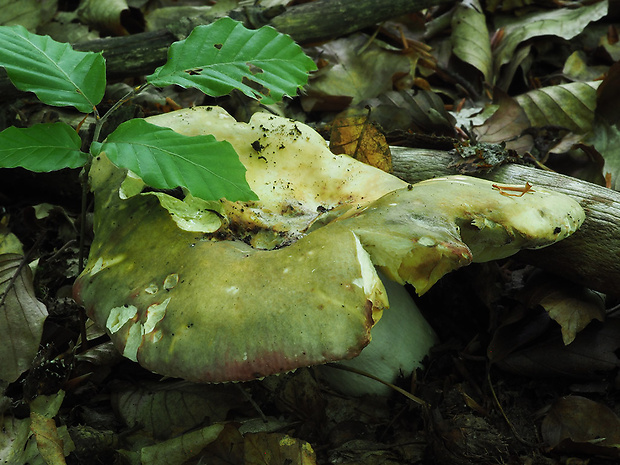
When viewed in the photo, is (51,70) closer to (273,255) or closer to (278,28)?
(273,255)

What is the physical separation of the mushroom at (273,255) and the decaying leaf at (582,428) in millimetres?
629

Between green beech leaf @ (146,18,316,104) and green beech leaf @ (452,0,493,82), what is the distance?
1.81 m

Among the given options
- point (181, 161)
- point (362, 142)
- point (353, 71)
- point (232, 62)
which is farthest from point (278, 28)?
point (181, 161)

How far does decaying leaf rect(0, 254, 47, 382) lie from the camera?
1.82 m

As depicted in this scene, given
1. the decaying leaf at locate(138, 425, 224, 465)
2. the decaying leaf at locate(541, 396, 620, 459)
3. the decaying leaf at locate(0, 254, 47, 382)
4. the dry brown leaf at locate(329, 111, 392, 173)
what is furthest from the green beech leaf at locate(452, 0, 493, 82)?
the decaying leaf at locate(0, 254, 47, 382)

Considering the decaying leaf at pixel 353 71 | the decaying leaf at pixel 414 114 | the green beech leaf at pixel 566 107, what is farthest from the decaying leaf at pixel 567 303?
the decaying leaf at pixel 353 71

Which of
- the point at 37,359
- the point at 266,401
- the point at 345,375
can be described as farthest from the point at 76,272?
the point at 345,375

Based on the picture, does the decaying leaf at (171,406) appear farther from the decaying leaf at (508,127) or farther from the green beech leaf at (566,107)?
the green beech leaf at (566,107)

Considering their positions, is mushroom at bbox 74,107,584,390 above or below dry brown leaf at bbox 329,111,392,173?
above

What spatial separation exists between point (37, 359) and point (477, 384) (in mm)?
1610

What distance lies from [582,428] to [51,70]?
2.08 metres

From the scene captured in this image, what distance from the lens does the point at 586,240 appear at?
1.89m

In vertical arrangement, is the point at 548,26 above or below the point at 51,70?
below

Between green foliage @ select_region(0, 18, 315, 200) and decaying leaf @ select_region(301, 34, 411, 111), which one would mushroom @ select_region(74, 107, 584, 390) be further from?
decaying leaf @ select_region(301, 34, 411, 111)
